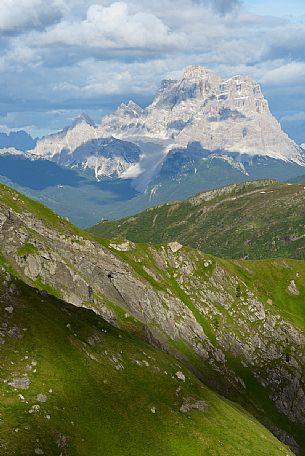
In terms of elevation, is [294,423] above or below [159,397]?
below

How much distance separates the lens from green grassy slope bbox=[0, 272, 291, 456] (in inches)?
3174

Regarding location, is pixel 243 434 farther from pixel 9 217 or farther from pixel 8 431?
pixel 9 217

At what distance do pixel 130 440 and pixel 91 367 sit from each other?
1653 cm

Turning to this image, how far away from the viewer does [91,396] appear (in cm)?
9250

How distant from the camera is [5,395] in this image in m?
81.6

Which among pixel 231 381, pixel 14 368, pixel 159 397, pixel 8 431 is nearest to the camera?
pixel 8 431

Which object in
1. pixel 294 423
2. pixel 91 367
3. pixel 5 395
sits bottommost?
pixel 294 423

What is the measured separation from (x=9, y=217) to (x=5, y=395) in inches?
4056

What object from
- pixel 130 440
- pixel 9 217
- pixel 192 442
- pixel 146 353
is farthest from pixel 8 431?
pixel 9 217

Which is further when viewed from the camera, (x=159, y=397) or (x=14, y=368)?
(x=159, y=397)

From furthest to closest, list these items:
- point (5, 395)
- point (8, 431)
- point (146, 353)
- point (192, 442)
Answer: point (146, 353) → point (192, 442) → point (5, 395) → point (8, 431)

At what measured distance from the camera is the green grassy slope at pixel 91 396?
265 feet

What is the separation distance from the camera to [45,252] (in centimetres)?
17062

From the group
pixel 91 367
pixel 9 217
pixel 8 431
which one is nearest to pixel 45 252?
pixel 9 217
